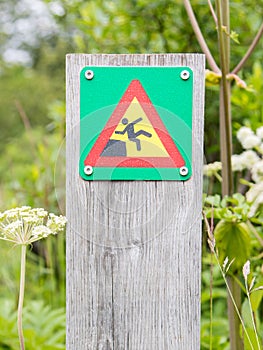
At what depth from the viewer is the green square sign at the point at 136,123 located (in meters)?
1.37

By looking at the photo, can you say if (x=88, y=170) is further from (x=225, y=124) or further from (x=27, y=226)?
(x=225, y=124)

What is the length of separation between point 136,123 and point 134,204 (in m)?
0.18

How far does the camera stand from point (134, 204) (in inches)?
55.1

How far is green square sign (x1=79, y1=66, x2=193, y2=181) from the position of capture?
4.49 ft

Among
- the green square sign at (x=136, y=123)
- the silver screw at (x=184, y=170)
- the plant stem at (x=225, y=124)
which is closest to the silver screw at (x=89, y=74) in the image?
the green square sign at (x=136, y=123)

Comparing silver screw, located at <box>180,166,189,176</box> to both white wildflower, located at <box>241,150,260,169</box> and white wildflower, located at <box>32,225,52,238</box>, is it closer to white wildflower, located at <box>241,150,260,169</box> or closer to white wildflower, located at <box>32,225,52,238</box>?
white wildflower, located at <box>32,225,52,238</box>

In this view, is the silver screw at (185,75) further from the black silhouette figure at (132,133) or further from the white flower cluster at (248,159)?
the white flower cluster at (248,159)

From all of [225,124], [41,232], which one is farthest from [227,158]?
[41,232]

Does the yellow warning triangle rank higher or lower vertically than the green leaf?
higher

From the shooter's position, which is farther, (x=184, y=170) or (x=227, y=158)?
(x=227, y=158)

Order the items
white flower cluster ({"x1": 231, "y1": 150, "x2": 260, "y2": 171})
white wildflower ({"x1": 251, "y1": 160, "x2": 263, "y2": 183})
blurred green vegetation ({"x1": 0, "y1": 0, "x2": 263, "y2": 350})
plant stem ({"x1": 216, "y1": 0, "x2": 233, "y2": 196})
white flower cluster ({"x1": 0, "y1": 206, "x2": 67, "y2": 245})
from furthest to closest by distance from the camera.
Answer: blurred green vegetation ({"x1": 0, "y1": 0, "x2": 263, "y2": 350}), white flower cluster ({"x1": 231, "y1": 150, "x2": 260, "y2": 171}), white wildflower ({"x1": 251, "y1": 160, "x2": 263, "y2": 183}), plant stem ({"x1": 216, "y1": 0, "x2": 233, "y2": 196}), white flower cluster ({"x1": 0, "y1": 206, "x2": 67, "y2": 245})

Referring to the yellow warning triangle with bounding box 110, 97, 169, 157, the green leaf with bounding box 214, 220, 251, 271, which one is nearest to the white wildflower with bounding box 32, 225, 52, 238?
the yellow warning triangle with bounding box 110, 97, 169, 157

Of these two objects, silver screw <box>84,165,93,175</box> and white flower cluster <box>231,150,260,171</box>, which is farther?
white flower cluster <box>231,150,260,171</box>

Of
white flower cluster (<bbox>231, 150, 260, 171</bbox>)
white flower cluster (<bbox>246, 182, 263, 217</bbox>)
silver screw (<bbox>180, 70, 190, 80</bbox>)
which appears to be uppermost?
silver screw (<bbox>180, 70, 190, 80</bbox>)
